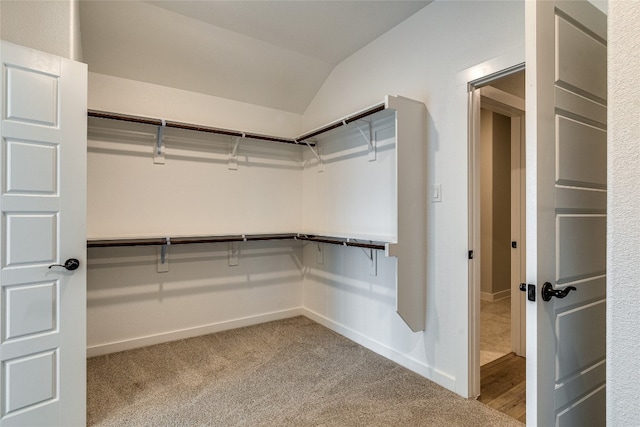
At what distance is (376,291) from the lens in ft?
8.94

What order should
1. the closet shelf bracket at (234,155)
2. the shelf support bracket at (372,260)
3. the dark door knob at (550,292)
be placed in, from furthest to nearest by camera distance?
the closet shelf bracket at (234,155), the shelf support bracket at (372,260), the dark door knob at (550,292)

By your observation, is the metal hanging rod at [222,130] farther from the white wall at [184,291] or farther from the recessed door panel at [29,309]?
the recessed door panel at [29,309]

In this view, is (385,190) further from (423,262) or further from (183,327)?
(183,327)

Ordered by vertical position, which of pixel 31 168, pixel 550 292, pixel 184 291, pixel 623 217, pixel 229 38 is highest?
pixel 229 38

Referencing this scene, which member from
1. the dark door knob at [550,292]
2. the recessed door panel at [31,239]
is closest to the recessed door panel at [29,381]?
the recessed door panel at [31,239]

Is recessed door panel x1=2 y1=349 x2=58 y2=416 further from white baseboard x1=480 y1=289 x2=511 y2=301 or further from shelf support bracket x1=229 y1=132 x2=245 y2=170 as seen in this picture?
white baseboard x1=480 y1=289 x2=511 y2=301

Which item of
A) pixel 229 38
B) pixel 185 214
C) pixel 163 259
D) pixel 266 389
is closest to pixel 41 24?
pixel 229 38

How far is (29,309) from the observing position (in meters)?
1.60

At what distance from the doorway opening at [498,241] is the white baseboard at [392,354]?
192 mm

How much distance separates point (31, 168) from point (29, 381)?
1060 mm

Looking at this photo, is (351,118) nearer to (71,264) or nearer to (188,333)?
(71,264)

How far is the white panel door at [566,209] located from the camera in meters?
1.14

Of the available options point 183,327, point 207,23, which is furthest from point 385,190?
point 183,327

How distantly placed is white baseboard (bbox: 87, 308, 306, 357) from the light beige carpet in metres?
0.09
